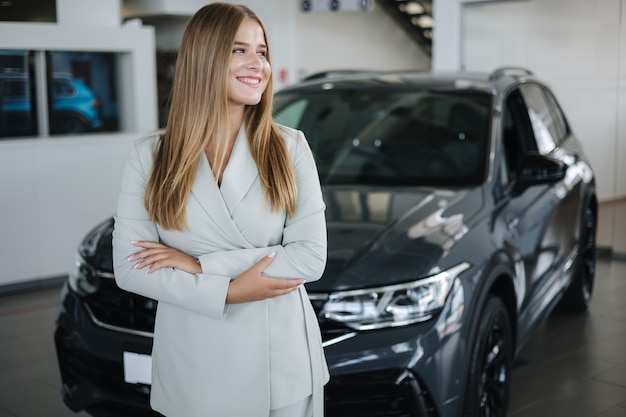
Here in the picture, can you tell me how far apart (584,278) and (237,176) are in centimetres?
394

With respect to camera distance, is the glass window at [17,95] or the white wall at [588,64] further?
the white wall at [588,64]

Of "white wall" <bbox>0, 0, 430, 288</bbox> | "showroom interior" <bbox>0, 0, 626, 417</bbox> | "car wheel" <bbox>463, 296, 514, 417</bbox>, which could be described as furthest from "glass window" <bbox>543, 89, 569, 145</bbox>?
"white wall" <bbox>0, 0, 430, 288</bbox>

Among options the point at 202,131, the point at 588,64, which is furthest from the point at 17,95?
the point at 202,131

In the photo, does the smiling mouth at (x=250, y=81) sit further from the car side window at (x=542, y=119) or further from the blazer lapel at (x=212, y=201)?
the car side window at (x=542, y=119)

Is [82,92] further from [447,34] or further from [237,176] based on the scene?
[237,176]

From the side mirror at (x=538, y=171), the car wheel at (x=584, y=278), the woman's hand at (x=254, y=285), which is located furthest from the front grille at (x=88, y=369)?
the car wheel at (x=584, y=278)

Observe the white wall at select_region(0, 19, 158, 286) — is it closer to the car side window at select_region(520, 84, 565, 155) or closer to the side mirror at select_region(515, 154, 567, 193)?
the car side window at select_region(520, 84, 565, 155)

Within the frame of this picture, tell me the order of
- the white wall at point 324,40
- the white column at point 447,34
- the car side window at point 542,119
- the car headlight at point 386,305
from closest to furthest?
the car headlight at point 386,305, the car side window at point 542,119, the white column at point 447,34, the white wall at point 324,40

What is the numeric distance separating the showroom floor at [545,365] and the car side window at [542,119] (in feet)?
3.69

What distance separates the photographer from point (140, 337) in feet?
9.36

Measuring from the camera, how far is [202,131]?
6.01 feet

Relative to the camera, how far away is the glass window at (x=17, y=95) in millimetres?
6414

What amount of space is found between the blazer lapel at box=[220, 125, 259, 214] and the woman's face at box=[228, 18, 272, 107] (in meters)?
0.11

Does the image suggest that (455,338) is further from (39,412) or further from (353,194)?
(39,412)
